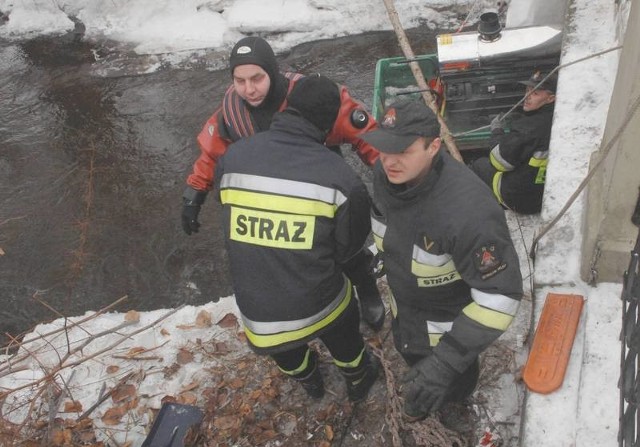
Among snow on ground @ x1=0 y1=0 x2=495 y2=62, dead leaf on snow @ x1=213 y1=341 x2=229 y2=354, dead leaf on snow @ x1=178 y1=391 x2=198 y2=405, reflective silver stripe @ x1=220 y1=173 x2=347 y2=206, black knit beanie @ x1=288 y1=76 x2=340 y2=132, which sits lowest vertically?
dead leaf on snow @ x1=178 y1=391 x2=198 y2=405

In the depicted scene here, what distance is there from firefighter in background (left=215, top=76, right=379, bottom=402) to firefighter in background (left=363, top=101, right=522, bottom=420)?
8.5 inches

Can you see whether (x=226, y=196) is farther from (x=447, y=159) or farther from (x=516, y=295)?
(x=516, y=295)

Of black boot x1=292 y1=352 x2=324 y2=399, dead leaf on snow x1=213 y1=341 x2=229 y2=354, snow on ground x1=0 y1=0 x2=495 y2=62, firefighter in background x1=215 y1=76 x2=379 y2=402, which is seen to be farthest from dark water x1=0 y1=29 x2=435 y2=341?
firefighter in background x1=215 y1=76 x2=379 y2=402

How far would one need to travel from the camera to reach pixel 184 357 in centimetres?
404

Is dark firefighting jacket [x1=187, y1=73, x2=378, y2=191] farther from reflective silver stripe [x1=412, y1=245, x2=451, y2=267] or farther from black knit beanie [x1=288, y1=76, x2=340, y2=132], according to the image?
reflective silver stripe [x1=412, y1=245, x2=451, y2=267]

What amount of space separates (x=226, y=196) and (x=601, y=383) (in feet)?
6.36

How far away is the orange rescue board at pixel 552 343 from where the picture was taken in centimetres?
282

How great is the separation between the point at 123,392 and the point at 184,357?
1.44 feet

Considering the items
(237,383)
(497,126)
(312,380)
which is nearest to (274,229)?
(312,380)

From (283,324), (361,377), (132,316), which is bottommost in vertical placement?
(132,316)

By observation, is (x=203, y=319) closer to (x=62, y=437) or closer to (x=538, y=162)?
(x=62, y=437)

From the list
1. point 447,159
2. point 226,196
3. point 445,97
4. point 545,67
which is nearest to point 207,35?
point 445,97

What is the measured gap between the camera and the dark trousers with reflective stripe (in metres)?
3.26

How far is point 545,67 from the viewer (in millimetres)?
5191
